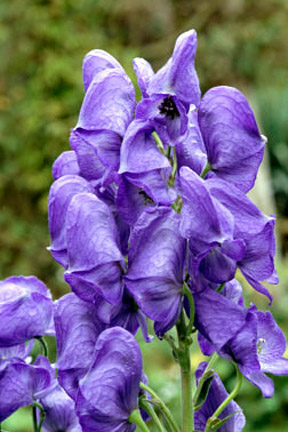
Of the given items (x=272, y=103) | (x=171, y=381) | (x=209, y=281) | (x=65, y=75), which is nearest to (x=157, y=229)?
(x=209, y=281)

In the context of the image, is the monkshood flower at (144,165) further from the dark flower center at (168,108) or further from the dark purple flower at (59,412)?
the dark purple flower at (59,412)

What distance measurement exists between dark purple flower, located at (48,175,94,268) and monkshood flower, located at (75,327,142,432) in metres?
0.10

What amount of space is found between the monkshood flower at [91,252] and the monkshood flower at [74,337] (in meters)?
0.03

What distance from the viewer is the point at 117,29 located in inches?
253

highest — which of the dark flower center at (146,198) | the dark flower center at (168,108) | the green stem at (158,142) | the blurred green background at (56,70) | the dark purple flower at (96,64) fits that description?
the dark purple flower at (96,64)

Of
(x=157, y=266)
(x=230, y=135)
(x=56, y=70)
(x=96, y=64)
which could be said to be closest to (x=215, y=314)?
(x=157, y=266)

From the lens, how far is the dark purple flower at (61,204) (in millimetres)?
673

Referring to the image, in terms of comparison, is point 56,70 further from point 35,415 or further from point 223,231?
point 223,231

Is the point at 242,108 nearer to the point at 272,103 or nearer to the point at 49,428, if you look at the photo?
the point at 49,428

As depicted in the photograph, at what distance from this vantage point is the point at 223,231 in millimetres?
608

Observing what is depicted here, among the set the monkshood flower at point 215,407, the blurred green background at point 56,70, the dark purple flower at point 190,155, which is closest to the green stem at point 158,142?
the dark purple flower at point 190,155

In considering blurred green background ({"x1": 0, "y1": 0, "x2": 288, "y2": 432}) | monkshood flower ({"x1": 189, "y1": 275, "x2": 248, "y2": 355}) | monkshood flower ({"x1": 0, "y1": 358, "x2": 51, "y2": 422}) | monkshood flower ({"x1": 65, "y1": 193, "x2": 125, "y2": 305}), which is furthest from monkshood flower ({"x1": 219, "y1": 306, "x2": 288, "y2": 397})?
blurred green background ({"x1": 0, "y1": 0, "x2": 288, "y2": 432})

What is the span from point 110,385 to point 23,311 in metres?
0.19

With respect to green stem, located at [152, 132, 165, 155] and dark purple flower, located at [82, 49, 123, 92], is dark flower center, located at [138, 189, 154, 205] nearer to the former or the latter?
green stem, located at [152, 132, 165, 155]
